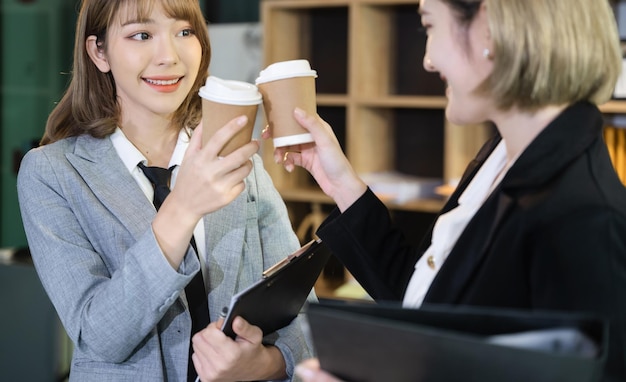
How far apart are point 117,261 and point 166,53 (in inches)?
16.9

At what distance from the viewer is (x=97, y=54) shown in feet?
5.36

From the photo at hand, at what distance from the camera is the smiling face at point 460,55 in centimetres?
108

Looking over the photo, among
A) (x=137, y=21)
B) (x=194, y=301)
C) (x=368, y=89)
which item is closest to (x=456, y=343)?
(x=194, y=301)

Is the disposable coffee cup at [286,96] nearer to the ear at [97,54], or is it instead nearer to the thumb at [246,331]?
the thumb at [246,331]

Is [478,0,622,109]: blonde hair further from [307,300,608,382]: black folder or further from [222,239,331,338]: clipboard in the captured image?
[222,239,331,338]: clipboard

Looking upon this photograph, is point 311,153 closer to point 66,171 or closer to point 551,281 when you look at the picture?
point 66,171

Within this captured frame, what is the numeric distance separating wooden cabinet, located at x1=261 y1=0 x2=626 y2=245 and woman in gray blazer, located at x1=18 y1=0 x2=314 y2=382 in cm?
179

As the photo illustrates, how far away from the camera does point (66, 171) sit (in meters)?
1.49

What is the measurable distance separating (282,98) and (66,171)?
461 mm

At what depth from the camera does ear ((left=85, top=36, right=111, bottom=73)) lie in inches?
63.9

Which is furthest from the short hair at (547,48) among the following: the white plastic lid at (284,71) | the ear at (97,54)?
the ear at (97,54)

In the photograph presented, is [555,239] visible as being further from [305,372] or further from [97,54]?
[97,54]

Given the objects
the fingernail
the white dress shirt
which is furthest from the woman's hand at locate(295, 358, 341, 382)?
the white dress shirt

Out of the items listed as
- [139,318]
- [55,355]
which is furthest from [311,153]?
[55,355]
